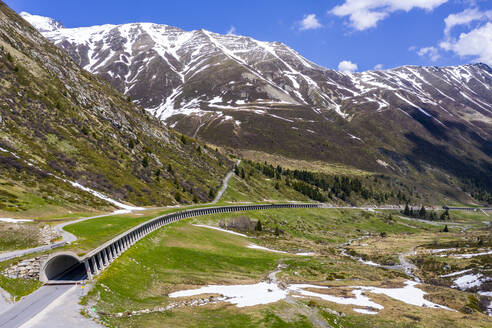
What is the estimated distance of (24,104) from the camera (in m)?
98.1

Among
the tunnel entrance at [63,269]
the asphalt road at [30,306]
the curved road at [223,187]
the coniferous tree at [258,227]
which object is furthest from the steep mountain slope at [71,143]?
the asphalt road at [30,306]

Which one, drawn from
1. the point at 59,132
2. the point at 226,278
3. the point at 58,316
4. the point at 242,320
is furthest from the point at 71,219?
the point at 59,132

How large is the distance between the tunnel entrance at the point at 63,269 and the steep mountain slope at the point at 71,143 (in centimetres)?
2196

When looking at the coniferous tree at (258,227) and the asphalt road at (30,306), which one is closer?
the asphalt road at (30,306)

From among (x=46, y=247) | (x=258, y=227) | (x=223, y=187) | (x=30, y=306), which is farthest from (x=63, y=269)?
(x=223, y=187)

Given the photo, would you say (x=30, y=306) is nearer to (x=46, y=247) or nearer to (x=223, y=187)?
(x=46, y=247)

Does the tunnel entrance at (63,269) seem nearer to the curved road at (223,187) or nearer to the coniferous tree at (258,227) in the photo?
the coniferous tree at (258,227)

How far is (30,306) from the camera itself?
28125mm

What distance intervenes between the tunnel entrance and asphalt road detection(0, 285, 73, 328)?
2.13m

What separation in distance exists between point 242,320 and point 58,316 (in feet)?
48.9

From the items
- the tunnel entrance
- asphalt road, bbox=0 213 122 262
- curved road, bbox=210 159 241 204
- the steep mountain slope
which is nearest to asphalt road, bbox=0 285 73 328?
the tunnel entrance

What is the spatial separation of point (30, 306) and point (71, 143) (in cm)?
7894

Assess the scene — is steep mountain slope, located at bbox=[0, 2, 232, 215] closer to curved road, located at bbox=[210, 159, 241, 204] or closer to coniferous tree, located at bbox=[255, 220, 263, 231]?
curved road, located at bbox=[210, 159, 241, 204]

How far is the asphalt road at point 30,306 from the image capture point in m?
25.5
